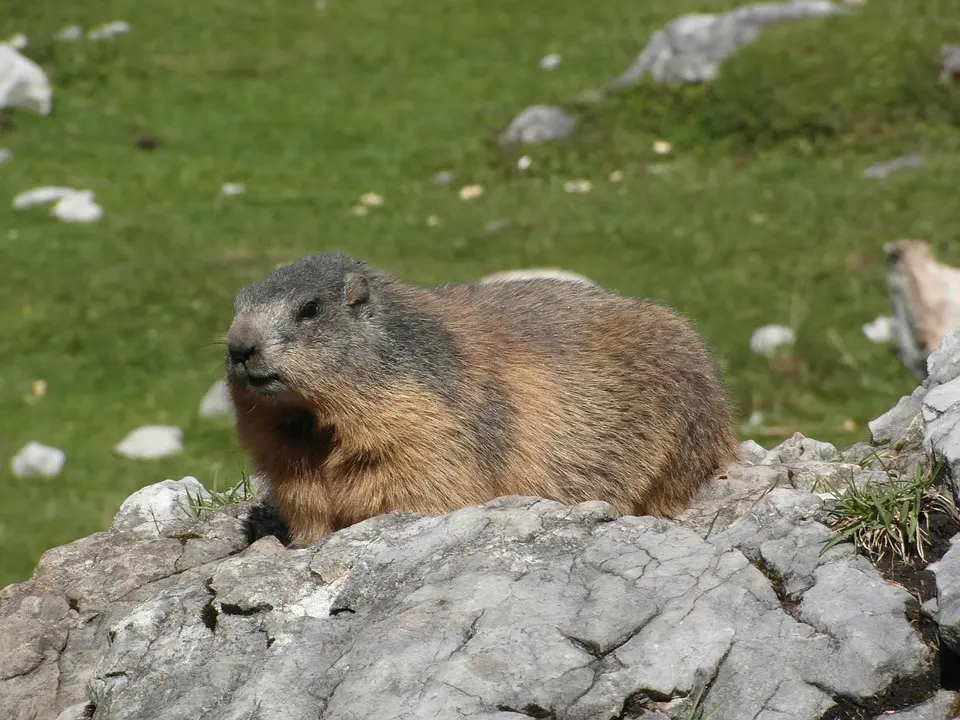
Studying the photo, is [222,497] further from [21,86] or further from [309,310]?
[21,86]

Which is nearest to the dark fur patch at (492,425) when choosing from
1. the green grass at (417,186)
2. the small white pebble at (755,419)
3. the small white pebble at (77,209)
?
the green grass at (417,186)

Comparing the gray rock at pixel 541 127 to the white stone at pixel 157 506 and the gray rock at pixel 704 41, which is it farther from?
the white stone at pixel 157 506

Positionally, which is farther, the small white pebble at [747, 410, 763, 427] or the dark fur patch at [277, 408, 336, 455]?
the small white pebble at [747, 410, 763, 427]

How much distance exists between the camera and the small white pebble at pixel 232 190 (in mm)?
24312

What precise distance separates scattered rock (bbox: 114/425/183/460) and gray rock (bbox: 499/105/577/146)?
35.8 feet

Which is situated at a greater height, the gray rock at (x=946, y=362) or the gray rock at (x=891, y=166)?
the gray rock at (x=946, y=362)

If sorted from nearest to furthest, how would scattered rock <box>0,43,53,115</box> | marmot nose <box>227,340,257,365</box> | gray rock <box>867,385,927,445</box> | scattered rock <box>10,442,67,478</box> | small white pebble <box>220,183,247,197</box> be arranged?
1. marmot nose <box>227,340,257,365</box>
2. gray rock <box>867,385,927,445</box>
3. scattered rock <box>10,442,67,478</box>
4. small white pebble <box>220,183,247,197</box>
5. scattered rock <box>0,43,53,115</box>

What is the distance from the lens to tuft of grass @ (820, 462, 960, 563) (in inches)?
239

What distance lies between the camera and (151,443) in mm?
16594

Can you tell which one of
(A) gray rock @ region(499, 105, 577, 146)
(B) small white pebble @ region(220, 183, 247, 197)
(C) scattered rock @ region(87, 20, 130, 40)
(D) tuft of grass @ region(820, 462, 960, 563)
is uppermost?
(D) tuft of grass @ region(820, 462, 960, 563)

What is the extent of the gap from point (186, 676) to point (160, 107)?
23725mm

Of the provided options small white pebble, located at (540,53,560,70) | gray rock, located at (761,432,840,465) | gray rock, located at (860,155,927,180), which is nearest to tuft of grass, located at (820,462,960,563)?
gray rock, located at (761,432,840,465)

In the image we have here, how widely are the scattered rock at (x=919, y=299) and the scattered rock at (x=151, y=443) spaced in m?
8.98

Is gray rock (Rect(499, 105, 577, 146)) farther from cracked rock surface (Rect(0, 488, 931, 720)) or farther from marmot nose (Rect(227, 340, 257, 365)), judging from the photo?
cracked rock surface (Rect(0, 488, 931, 720))
